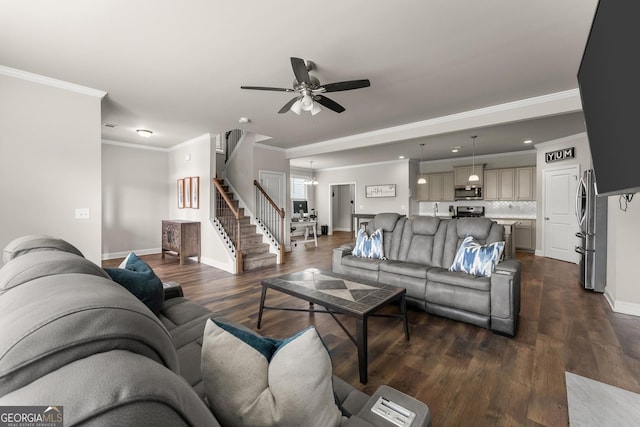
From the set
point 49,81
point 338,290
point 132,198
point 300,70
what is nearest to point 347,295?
point 338,290

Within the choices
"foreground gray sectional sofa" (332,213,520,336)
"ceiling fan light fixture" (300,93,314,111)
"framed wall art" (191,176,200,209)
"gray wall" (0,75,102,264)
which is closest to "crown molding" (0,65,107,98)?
"gray wall" (0,75,102,264)

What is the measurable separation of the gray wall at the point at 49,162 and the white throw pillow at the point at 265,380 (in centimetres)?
357

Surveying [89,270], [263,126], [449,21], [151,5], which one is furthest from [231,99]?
[89,270]

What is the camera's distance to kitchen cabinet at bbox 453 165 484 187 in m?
7.57

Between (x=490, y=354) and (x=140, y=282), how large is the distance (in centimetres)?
275

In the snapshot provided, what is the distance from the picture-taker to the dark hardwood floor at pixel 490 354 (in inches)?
68.4

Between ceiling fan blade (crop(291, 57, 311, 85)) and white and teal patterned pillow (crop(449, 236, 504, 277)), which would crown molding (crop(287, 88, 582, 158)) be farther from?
ceiling fan blade (crop(291, 57, 311, 85))

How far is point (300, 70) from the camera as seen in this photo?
8.02 feet

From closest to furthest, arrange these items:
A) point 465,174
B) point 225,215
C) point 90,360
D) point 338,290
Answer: point 90,360 → point 338,290 → point 225,215 → point 465,174

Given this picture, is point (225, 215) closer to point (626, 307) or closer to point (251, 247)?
point (251, 247)

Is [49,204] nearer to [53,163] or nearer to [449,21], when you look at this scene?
[53,163]

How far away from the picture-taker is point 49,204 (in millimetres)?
3047

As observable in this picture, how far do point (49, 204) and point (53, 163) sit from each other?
469 millimetres

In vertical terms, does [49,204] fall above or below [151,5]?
below
